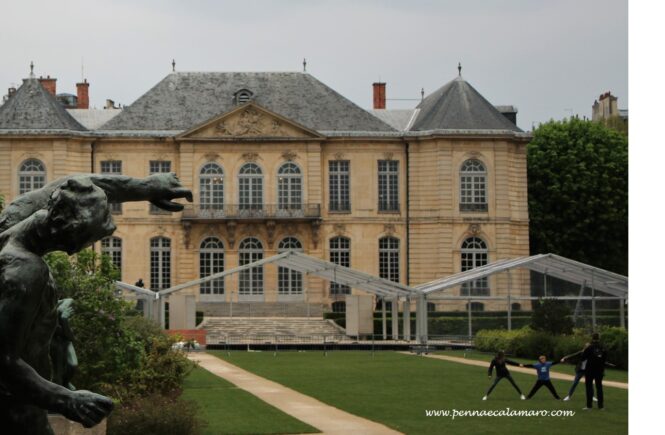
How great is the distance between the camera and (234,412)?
13.3 metres

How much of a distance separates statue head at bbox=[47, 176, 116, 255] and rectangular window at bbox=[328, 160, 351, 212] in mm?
36987

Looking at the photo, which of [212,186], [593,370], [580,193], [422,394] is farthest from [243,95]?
[593,370]

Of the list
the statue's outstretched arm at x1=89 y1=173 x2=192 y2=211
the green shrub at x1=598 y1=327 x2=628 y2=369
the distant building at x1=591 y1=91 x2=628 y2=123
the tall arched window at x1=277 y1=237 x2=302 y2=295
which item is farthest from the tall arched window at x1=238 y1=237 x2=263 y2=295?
the statue's outstretched arm at x1=89 y1=173 x2=192 y2=211

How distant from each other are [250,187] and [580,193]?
11.9 meters

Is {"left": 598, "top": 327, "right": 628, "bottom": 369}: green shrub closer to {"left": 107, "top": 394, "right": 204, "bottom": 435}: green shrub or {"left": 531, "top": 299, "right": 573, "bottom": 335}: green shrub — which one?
{"left": 531, "top": 299, "right": 573, "bottom": 335}: green shrub

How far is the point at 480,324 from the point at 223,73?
17.3m

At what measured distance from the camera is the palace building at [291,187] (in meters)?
38.6

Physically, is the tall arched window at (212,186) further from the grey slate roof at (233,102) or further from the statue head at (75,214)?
the statue head at (75,214)

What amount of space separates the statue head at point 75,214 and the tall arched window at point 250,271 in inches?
1385

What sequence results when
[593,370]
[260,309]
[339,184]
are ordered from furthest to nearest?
[339,184] → [260,309] → [593,370]

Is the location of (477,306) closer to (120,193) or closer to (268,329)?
(268,329)

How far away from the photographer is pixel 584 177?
131ft

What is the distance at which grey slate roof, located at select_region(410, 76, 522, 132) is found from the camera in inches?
1549

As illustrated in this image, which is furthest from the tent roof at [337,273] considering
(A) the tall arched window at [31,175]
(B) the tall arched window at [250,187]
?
(A) the tall arched window at [31,175]
